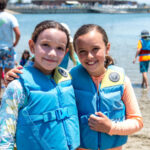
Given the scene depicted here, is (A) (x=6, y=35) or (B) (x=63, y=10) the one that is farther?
(B) (x=63, y=10)

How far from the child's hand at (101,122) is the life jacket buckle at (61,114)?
188mm

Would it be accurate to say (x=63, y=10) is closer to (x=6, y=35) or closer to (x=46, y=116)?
(x=6, y=35)

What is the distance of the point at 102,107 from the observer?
7.79 ft

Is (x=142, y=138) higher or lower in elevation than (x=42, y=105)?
lower

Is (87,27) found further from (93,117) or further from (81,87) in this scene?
(93,117)

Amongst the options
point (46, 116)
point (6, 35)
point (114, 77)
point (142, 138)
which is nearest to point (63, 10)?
point (6, 35)

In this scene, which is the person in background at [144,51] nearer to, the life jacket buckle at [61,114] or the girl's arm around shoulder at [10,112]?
the life jacket buckle at [61,114]

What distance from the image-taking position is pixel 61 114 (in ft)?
7.25

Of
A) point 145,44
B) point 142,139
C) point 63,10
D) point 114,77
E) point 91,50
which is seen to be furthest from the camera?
point 63,10

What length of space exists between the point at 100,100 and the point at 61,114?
0.34 m

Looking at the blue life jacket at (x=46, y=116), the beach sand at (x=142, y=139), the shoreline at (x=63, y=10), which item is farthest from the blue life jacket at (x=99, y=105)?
the shoreline at (x=63, y=10)

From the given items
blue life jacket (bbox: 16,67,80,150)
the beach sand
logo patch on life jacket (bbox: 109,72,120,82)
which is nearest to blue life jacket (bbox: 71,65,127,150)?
logo patch on life jacket (bbox: 109,72,120,82)

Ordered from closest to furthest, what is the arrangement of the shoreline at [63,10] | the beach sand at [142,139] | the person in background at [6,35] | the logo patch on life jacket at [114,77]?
the logo patch on life jacket at [114,77], the beach sand at [142,139], the person in background at [6,35], the shoreline at [63,10]

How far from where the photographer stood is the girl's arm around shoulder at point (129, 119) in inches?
91.0
